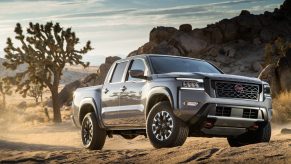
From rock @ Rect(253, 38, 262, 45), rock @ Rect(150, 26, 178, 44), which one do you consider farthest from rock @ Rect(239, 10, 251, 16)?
rock @ Rect(150, 26, 178, 44)

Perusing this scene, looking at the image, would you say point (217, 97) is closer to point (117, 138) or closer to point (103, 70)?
point (117, 138)

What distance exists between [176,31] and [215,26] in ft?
18.0

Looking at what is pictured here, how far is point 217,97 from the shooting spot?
9539 mm

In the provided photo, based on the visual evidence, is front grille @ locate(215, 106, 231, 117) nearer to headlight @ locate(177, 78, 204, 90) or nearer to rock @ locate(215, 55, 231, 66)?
headlight @ locate(177, 78, 204, 90)

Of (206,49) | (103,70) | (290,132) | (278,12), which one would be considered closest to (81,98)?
(290,132)

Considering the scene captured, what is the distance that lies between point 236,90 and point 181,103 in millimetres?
1051

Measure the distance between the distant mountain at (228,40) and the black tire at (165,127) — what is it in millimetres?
48103

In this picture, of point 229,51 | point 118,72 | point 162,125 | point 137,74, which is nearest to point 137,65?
point 118,72

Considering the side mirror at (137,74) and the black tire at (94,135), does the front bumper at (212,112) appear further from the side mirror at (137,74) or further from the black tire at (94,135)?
the black tire at (94,135)

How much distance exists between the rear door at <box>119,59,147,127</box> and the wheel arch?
198 mm

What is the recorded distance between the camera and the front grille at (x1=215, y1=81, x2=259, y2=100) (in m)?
9.66

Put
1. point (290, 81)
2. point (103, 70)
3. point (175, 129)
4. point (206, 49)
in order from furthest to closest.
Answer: point (206, 49) < point (103, 70) < point (290, 81) < point (175, 129)

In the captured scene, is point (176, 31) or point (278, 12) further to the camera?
point (278, 12)

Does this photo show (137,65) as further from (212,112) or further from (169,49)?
(169,49)
